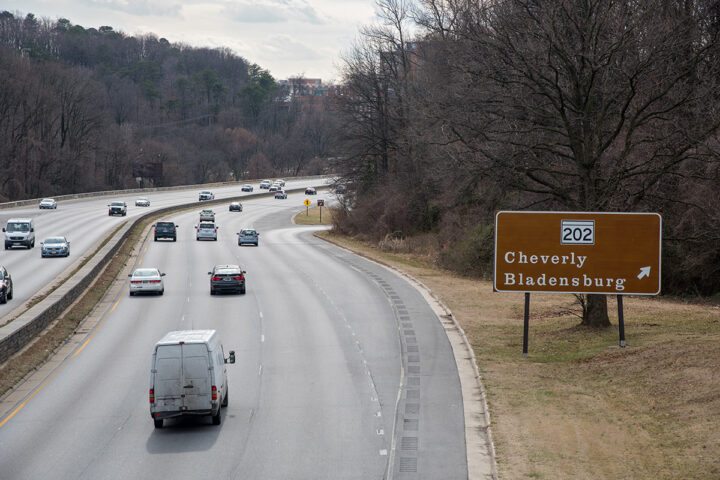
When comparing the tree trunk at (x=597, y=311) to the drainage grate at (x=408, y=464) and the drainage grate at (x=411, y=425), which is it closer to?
the drainage grate at (x=411, y=425)

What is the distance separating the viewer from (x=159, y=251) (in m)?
62.2

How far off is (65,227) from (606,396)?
66.8m

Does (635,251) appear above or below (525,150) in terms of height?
below

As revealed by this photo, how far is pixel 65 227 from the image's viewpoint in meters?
76.4

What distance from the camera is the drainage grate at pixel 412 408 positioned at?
781 inches

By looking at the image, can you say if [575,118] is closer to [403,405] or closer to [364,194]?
[403,405]

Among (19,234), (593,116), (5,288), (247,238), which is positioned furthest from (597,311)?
(19,234)

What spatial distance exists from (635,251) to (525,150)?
5481 millimetres

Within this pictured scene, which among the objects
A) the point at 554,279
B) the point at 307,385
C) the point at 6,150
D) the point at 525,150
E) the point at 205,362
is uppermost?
the point at 6,150

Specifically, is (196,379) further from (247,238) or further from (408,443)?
(247,238)

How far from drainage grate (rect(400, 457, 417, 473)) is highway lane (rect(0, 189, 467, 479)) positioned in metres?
0.02

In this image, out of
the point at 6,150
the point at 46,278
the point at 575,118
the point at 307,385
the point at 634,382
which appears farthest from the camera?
the point at 6,150

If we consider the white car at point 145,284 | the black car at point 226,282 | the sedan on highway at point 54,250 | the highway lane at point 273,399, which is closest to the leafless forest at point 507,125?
the highway lane at point 273,399

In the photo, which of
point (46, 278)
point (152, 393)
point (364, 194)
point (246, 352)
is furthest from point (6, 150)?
point (152, 393)
